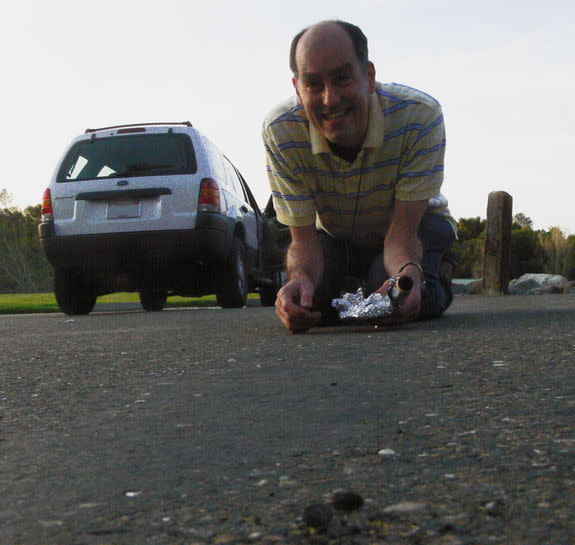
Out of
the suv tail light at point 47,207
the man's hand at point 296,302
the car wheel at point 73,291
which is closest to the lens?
the man's hand at point 296,302

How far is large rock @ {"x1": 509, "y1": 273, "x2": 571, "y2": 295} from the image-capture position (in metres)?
14.1

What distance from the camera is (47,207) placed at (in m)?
7.61

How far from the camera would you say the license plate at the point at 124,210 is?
7.45 m

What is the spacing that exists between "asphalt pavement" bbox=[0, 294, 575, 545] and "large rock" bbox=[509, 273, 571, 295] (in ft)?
35.2

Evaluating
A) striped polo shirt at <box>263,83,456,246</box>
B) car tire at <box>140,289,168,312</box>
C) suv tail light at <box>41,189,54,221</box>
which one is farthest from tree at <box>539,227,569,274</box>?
striped polo shirt at <box>263,83,456,246</box>

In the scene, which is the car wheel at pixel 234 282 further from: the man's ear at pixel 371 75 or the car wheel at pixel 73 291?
the man's ear at pixel 371 75

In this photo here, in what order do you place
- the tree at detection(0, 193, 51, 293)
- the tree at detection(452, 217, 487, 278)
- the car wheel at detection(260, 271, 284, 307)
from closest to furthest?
the car wheel at detection(260, 271, 284, 307) < the tree at detection(452, 217, 487, 278) < the tree at detection(0, 193, 51, 293)

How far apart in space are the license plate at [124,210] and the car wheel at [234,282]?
36.8 inches

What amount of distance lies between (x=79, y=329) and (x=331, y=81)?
2.72m

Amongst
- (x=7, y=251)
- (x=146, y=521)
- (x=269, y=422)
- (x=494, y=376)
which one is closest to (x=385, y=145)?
(x=494, y=376)

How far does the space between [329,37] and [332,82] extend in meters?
0.18

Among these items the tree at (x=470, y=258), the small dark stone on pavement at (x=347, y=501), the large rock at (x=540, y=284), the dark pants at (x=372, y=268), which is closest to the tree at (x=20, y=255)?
the tree at (x=470, y=258)

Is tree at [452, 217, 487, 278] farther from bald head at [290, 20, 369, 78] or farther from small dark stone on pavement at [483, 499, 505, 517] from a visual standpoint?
small dark stone on pavement at [483, 499, 505, 517]

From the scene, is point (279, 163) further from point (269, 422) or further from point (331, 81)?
point (269, 422)
